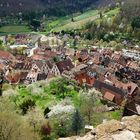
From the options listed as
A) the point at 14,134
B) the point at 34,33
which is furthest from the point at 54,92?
the point at 34,33

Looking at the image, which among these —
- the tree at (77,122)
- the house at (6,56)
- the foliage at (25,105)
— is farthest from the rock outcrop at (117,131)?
the house at (6,56)

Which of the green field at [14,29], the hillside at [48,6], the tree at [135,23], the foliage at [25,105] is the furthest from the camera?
the hillside at [48,6]

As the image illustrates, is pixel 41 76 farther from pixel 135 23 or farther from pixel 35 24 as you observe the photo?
pixel 35 24

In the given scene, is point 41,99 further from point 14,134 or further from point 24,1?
point 24,1

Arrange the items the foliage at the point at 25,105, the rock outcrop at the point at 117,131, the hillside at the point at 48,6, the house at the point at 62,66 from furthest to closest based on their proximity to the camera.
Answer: the hillside at the point at 48,6 < the house at the point at 62,66 < the foliage at the point at 25,105 < the rock outcrop at the point at 117,131

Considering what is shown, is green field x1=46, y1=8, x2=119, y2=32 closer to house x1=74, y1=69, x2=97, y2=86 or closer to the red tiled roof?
house x1=74, y1=69, x2=97, y2=86

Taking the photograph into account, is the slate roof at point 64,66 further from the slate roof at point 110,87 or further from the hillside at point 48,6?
the hillside at point 48,6
